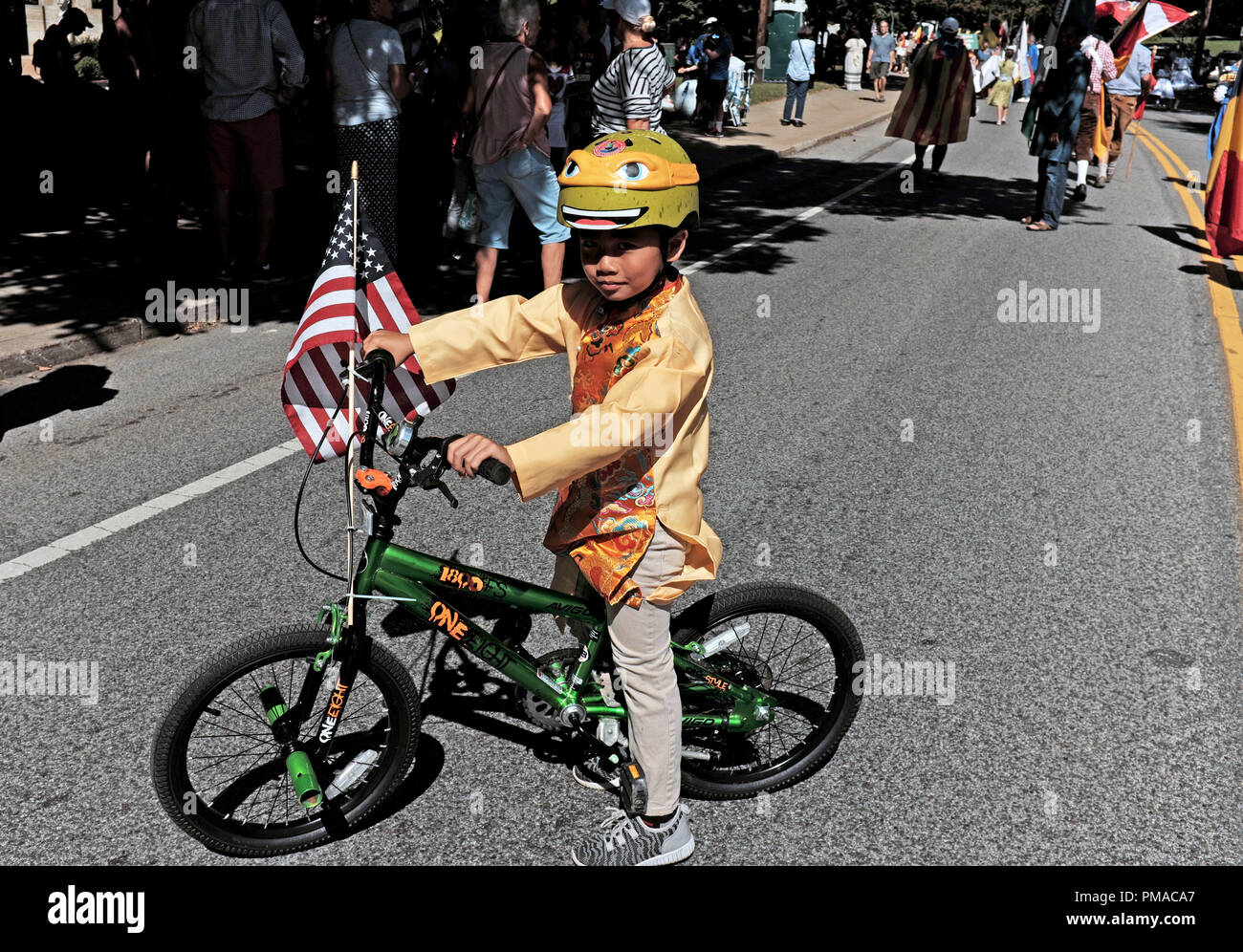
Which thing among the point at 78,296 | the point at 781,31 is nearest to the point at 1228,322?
the point at 78,296

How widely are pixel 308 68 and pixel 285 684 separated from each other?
1035cm

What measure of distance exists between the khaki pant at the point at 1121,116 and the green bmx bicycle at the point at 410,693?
1571 cm

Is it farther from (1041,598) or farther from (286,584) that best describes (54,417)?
(1041,598)

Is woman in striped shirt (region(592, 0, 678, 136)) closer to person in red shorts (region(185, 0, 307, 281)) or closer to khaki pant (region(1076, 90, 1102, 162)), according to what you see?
person in red shorts (region(185, 0, 307, 281))

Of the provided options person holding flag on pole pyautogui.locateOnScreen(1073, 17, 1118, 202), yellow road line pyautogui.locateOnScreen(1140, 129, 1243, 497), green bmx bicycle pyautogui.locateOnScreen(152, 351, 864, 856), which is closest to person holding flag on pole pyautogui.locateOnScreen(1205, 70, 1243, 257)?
yellow road line pyautogui.locateOnScreen(1140, 129, 1243, 497)

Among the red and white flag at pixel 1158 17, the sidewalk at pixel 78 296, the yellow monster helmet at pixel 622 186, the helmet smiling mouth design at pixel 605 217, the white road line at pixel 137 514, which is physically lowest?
the white road line at pixel 137 514

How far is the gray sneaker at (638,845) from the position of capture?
2.95 meters

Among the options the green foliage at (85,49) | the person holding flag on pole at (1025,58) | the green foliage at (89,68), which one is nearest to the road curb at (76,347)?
the green foliage at (89,68)

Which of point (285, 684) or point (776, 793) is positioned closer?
point (285, 684)

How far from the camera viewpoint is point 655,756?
9.61 ft

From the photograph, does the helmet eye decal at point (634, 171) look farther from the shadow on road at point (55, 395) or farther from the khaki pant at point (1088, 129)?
the khaki pant at point (1088, 129)

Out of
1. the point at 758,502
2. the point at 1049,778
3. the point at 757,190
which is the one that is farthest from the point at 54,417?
the point at 757,190

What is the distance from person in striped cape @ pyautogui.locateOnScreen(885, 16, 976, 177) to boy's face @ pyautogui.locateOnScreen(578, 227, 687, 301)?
47.6ft

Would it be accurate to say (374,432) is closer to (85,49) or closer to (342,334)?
(342,334)
